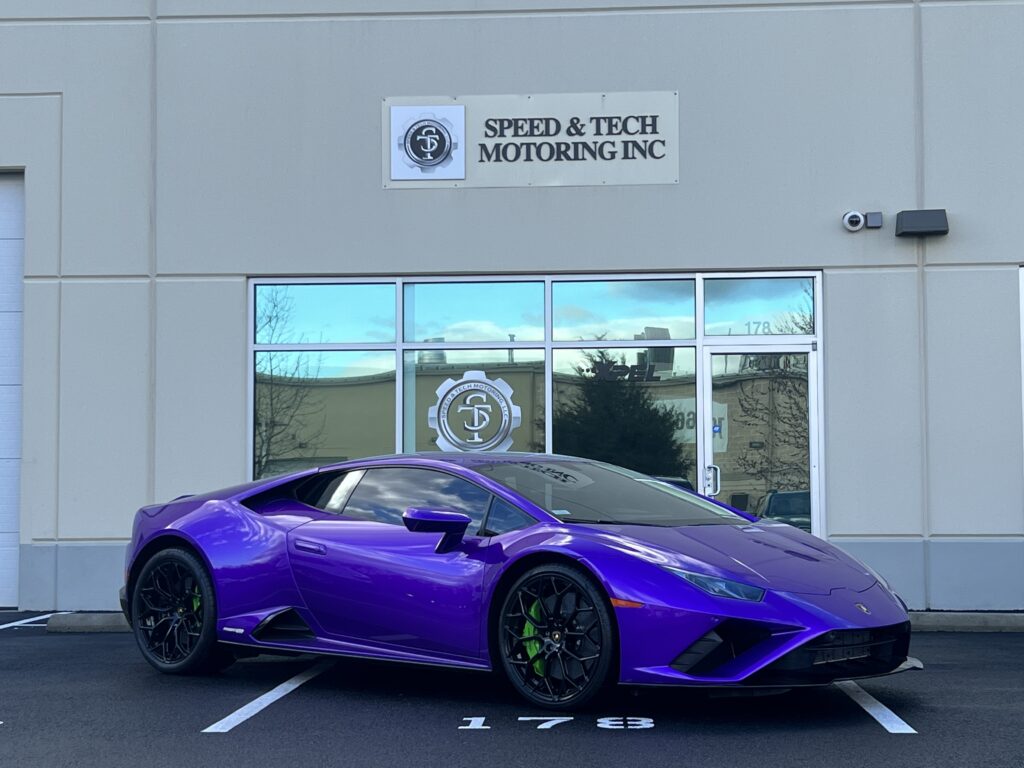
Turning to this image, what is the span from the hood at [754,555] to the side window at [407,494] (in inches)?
28.7

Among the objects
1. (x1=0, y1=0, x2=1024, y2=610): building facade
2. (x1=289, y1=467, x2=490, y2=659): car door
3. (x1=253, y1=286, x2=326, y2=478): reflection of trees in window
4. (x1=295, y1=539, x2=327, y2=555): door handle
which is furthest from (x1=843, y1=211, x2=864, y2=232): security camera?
(x1=295, y1=539, x2=327, y2=555): door handle

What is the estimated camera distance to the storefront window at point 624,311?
11953mm

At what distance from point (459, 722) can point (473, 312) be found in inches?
252

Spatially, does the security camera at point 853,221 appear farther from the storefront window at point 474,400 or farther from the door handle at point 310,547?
the door handle at point 310,547

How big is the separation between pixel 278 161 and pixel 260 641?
6.10 metres

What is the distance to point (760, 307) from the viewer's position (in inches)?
468

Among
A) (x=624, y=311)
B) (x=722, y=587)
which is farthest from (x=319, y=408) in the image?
(x=722, y=587)

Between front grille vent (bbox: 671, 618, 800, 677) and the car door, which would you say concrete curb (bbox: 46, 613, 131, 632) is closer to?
the car door

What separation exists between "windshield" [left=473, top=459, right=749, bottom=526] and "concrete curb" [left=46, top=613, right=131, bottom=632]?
15.6 feet

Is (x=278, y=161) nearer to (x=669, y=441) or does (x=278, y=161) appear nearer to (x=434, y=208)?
(x=434, y=208)

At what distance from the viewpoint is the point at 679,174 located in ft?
39.0

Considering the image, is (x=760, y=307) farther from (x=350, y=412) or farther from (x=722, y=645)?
(x=722, y=645)

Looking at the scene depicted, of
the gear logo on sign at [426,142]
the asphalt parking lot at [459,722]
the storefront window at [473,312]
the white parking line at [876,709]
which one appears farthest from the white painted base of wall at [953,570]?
the gear logo on sign at [426,142]

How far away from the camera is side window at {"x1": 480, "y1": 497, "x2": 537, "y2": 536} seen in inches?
254
